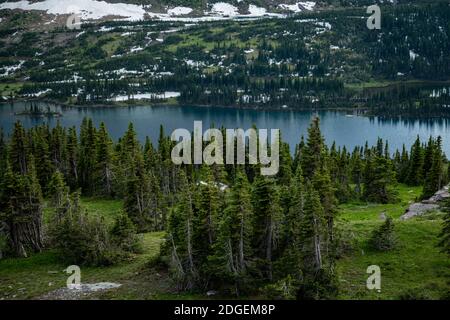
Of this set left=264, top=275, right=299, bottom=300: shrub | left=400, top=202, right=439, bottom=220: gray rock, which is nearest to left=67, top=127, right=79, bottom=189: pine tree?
left=400, top=202, right=439, bottom=220: gray rock

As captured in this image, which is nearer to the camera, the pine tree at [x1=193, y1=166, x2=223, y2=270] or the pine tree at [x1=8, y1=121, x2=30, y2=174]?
the pine tree at [x1=193, y1=166, x2=223, y2=270]

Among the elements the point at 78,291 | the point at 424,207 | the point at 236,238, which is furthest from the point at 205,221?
the point at 424,207

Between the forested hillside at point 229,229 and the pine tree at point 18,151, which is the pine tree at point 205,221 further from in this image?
the pine tree at point 18,151

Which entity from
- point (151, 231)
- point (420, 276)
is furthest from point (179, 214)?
point (151, 231)

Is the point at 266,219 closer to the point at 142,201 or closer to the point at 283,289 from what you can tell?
the point at 283,289

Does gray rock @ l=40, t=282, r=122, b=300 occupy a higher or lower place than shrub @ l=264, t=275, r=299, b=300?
lower

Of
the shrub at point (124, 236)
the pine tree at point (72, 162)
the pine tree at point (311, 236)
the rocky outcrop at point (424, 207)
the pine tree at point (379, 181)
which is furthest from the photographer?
the pine tree at point (72, 162)

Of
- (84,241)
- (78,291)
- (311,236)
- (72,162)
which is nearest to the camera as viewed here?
(311,236)

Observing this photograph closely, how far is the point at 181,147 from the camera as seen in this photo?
125 metres

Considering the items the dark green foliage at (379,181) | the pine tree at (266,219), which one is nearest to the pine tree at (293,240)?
the pine tree at (266,219)

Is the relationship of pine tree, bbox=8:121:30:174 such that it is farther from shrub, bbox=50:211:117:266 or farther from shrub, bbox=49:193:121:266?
shrub, bbox=50:211:117:266

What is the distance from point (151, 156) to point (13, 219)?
43.7 metres

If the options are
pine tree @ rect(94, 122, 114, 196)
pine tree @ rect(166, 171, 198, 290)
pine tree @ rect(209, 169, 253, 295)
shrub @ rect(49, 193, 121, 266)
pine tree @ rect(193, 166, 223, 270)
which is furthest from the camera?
pine tree @ rect(94, 122, 114, 196)
